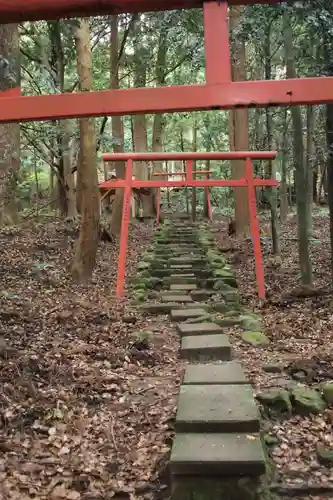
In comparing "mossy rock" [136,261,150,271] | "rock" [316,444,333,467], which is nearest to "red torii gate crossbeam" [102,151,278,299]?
"mossy rock" [136,261,150,271]

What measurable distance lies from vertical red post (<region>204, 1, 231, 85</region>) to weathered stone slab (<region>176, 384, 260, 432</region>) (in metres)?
2.33

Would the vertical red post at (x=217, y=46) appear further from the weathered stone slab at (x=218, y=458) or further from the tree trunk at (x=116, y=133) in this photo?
the tree trunk at (x=116, y=133)

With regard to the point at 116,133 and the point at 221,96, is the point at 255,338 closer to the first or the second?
the point at 221,96

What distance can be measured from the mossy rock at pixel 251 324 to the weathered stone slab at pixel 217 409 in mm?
2714

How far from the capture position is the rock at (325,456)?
385 cm

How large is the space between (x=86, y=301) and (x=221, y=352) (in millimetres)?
2923

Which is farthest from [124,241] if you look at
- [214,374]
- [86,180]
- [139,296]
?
[214,374]

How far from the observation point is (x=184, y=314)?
7.95 meters

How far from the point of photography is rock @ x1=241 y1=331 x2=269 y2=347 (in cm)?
655

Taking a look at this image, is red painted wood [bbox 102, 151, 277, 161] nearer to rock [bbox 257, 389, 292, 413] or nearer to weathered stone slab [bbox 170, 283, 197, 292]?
weathered stone slab [bbox 170, 283, 197, 292]

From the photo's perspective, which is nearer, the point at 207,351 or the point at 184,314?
the point at 207,351

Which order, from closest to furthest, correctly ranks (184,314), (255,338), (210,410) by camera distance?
(210,410) → (255,338) → (184,314)

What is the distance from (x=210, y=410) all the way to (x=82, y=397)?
48.7 inches

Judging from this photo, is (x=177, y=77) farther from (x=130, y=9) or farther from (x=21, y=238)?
(x=130, y=9)
